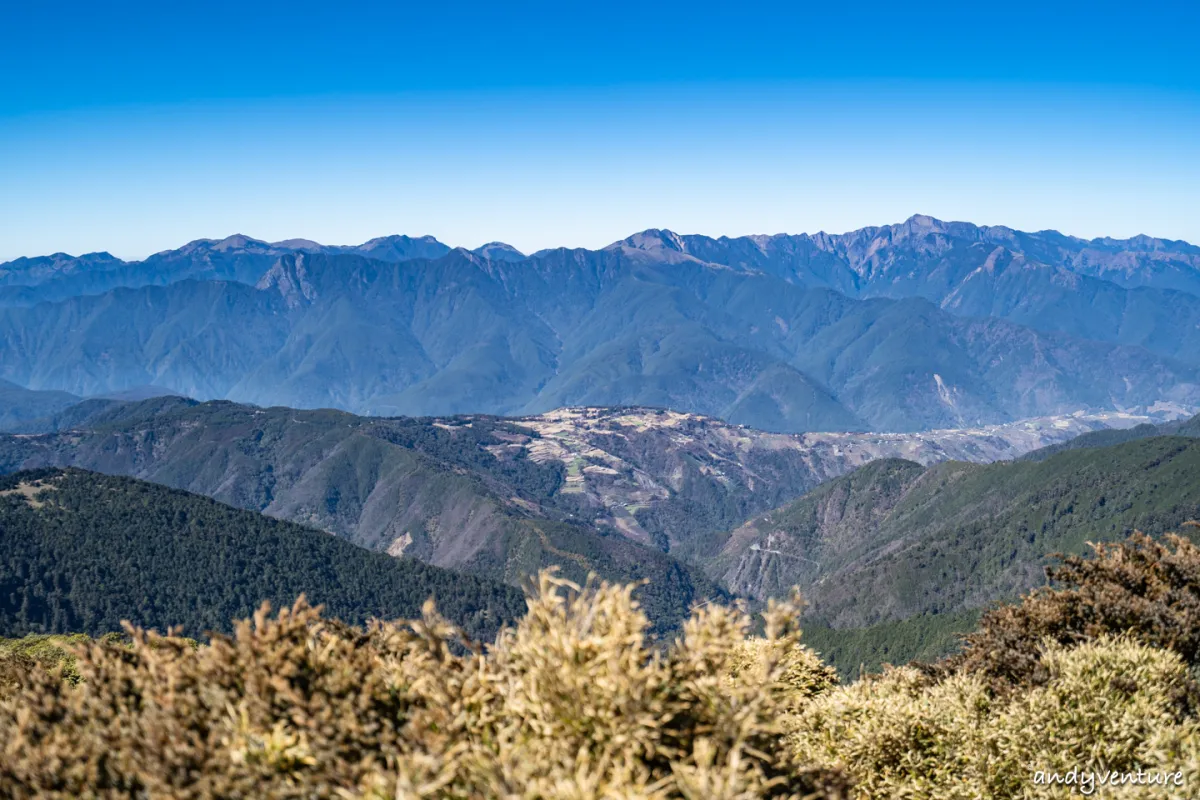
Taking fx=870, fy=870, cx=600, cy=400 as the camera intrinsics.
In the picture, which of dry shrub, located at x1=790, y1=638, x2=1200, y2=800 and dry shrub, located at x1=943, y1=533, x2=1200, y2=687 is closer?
dry shrub, located at x1=790, y1=638, x2=1200, y2=800

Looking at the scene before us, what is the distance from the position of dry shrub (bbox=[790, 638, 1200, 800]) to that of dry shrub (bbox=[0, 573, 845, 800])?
1181 cm

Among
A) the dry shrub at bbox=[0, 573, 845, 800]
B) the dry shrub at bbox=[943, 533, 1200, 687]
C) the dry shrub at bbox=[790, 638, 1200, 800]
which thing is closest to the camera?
the dry shrub at bbox=[0, 573, 845, 800]

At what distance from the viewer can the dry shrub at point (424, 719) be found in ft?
57.1

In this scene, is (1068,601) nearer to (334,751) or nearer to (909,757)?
(909,757)

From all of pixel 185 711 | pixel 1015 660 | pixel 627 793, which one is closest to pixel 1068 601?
pixel 1015 660

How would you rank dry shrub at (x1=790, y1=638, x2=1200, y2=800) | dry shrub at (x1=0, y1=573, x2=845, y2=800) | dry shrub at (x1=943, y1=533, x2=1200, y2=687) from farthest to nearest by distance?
1. dry shrub at (x1=943, y1=533, x2=1200, y2=687)
2. dry shrub at (x1=790, y1=638, x2=1200, y2=800)
3. dry shrub at (x1=0, y1=573, x2=845, y2=800)

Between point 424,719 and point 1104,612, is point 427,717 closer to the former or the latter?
point 424,719

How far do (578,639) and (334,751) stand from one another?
5585mm

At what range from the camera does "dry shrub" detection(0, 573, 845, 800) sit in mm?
17391

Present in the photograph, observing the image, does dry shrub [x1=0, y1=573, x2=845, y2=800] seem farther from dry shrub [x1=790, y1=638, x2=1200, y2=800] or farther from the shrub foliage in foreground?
dry shrub [x1=790, y1=638, x2=1200, y2=800]

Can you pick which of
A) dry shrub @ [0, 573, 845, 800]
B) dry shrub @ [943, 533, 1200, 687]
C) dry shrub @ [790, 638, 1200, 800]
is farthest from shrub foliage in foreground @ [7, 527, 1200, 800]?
dry shrub @ [943, 533, 1200, 687]

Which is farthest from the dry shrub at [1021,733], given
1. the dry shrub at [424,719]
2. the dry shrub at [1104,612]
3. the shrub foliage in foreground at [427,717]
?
the dry shrub at [424,719]

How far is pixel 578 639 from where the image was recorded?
19641mm

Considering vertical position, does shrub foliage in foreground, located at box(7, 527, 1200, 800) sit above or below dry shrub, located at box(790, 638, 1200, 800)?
above
